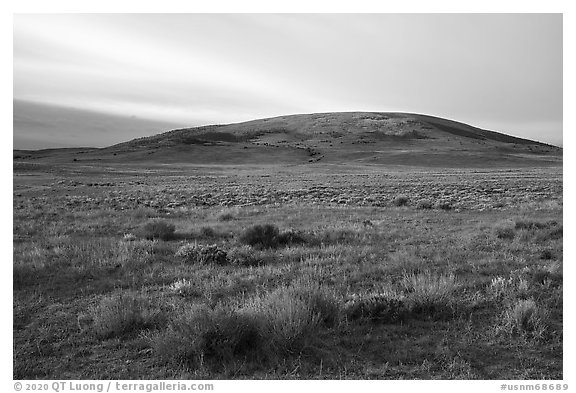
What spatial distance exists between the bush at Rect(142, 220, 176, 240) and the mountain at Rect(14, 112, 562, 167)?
66.8 metres

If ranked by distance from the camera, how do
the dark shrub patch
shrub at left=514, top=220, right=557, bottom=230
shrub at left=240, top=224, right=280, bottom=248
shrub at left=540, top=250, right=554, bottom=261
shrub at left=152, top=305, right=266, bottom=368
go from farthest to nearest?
the dark shrub patch → shrub at left=514, top=220, right=557, bottom=230 → shrub at left=240, top=224, right=280, bottom=248 → shrub at left=540, top=250, right=554, bottom=261 → shrub at left=152, top=305, right=266, bottom=368

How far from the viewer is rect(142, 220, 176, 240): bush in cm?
1079

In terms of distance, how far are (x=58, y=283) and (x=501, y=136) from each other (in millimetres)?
171302

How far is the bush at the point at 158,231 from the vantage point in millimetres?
10789

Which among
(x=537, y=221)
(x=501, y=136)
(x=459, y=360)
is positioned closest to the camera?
(x=459, y=360)

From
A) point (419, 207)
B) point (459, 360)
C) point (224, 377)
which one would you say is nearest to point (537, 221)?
point (419, 207)

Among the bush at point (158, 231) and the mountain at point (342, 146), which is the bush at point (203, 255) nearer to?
the bush at point (158, 231)

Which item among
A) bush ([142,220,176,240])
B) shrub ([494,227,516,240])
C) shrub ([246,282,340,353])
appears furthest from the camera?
bush ([142,220,176,240])

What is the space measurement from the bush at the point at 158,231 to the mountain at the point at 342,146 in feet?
219

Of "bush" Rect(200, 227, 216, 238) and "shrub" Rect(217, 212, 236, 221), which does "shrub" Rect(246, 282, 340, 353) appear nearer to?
"bush" Rect(200, 227, 216, 238)

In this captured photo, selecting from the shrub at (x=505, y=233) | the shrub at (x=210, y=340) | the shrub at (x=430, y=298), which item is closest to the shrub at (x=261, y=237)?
the shrub at (x=430, y=298)

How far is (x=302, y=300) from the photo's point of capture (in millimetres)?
5137

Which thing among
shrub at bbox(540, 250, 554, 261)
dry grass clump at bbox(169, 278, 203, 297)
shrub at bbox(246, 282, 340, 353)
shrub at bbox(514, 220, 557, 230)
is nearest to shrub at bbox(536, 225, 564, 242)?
shrub at bbox(514, 220, 557, 230)
